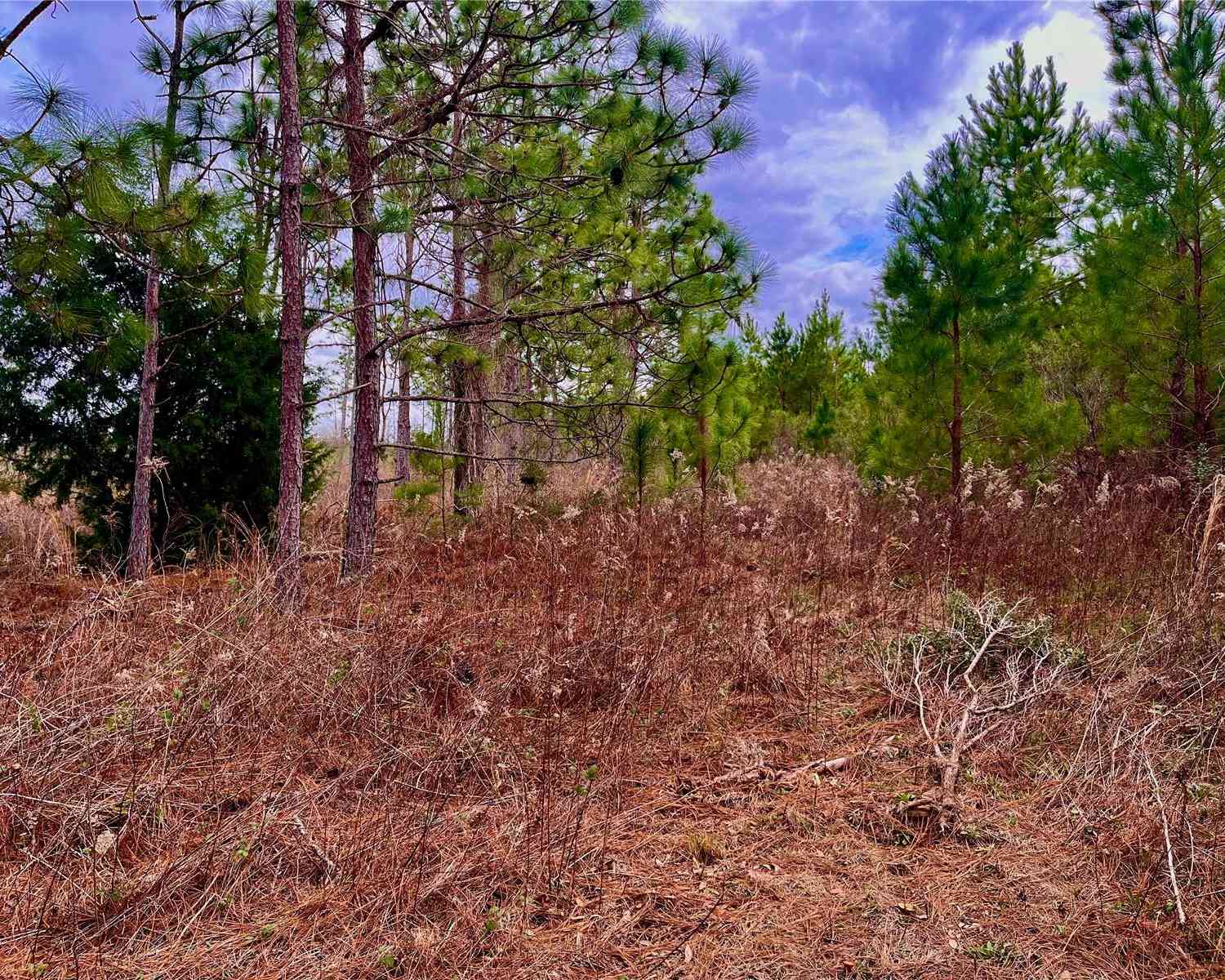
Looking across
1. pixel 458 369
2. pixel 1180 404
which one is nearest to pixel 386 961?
pixel 458 369

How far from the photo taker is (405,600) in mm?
4473

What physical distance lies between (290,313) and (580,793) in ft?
10.9

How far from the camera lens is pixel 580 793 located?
2.70m

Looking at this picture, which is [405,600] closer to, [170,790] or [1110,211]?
[170,790]

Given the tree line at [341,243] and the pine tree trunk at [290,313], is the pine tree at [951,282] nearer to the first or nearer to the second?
the tree line at [341,243]

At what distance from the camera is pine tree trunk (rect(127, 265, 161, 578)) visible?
5.71 metres

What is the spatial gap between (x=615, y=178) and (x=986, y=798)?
4249 millimetres

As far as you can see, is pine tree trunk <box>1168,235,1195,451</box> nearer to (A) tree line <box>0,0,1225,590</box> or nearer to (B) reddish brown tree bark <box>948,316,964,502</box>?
(A) tree line <box>0,0,1225,590</box>

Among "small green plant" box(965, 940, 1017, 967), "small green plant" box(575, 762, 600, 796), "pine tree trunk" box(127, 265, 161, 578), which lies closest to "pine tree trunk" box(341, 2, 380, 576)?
"pine tree trunk" box(127, 265, 161, 578)

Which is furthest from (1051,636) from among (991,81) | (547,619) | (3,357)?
(991,81)

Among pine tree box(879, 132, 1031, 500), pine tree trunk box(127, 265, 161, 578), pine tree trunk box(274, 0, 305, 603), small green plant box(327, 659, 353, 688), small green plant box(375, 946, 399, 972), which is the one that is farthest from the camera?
pine tree box(879, 132, 1031, 500)

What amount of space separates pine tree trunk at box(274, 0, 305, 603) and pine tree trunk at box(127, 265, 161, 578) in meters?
2.00


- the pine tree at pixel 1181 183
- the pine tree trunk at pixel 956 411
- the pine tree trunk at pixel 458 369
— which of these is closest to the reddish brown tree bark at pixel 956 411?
the pine tree trunk at pixel 956 411

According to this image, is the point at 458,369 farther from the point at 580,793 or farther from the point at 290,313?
the point at 580,793
